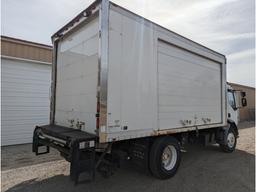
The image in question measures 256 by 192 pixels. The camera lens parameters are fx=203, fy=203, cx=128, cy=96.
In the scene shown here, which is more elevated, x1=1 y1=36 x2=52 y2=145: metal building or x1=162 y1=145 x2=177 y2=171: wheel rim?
x1=1 y1=36 x2=52 y2=145: metal building

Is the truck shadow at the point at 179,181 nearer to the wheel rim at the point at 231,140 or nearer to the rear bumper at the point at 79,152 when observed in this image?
the rear bumper at the point at 79,152

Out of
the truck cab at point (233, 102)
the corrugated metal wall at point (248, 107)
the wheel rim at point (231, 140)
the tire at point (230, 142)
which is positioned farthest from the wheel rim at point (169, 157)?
the corrugated metal wall at point (248, 107)

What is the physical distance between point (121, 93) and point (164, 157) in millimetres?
2025

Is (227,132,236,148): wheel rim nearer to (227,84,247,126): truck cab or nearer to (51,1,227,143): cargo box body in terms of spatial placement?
(227,84,247,126): truck cab

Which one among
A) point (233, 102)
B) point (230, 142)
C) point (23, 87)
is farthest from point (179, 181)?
point (23, 87)

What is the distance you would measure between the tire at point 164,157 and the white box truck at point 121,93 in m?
0.02

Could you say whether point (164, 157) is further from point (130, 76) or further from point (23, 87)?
point (23, 87)

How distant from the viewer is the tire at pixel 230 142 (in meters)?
6.96

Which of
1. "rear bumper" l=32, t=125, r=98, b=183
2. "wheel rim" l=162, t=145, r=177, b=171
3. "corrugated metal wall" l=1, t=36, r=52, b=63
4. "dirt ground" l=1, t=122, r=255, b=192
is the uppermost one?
"corrugated metal wall" l=1, t=36, r=52, b=63

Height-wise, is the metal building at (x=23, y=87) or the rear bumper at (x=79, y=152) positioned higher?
the metal building at (x=23, y=87)

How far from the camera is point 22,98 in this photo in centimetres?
805

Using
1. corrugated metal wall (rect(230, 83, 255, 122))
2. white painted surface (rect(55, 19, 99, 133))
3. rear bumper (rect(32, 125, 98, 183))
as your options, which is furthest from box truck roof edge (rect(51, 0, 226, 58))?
corrugated metal wall (rect(230, 83, 255, 122))

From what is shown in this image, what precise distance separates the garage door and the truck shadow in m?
4.24

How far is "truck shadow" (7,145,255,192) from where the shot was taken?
158 inches
